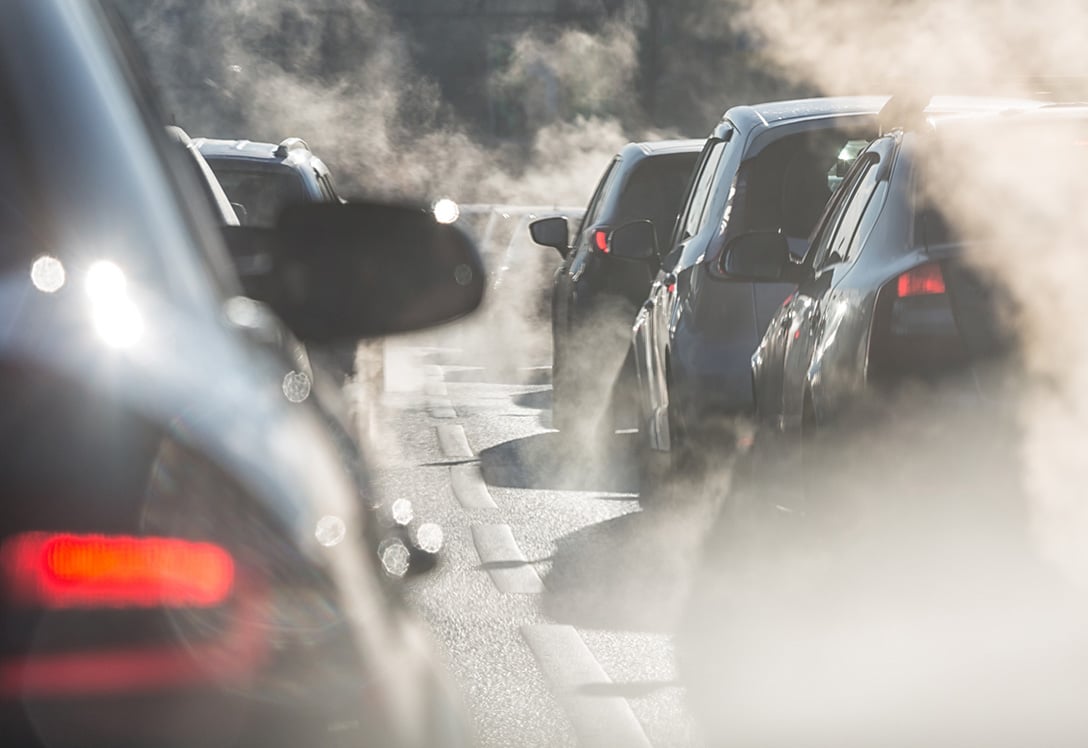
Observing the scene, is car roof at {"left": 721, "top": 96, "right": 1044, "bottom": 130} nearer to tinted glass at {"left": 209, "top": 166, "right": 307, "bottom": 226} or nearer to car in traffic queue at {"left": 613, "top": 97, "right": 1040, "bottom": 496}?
car in traffic queue at {"left": 613, "top": 97, "right": 1040, "bottom": 496}

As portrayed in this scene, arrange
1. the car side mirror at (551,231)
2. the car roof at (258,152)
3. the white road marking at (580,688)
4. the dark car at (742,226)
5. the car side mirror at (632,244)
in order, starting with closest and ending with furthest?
1. the white road marking at (580,688)
2. the dark car at (742,226)
3. the car side mirror at (632,244)
4. the car roof at (258,152)
5. the car side mirror at (551,231)

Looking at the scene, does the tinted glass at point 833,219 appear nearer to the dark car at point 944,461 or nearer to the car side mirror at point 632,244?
the dark car at point 944,461

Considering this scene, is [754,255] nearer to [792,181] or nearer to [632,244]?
[792,181]

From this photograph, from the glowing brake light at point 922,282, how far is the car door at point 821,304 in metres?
0.25

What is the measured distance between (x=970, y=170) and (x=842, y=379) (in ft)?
2.07

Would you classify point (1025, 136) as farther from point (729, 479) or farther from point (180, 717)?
point (180, 717)

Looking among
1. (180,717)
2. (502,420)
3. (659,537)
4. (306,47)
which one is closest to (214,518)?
(180,717)

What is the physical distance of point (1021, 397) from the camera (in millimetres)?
5293

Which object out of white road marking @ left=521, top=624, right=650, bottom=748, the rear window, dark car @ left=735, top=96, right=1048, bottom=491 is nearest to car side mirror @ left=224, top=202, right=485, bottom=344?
white road marking @ left=521, top=624, right=650, bottom=748

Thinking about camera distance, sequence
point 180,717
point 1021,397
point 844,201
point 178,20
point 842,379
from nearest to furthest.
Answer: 1. point 180,717
2. point 1021,397
3. point 842,379
4. point 844,201
5. point 178,20

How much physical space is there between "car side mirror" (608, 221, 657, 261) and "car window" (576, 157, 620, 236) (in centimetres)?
223

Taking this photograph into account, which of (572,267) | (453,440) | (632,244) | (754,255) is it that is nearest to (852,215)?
(754,255)

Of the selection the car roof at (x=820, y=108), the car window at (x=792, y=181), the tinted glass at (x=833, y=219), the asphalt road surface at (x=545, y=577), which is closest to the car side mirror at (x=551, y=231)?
the asphalt road surface at (x=545, y=577)

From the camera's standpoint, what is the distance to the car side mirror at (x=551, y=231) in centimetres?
1337
